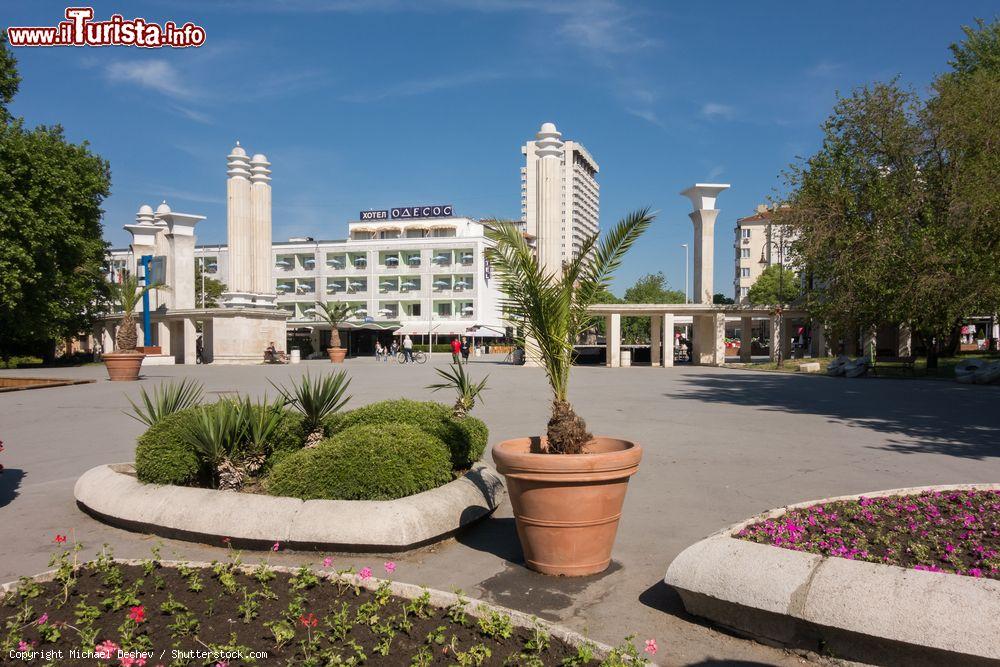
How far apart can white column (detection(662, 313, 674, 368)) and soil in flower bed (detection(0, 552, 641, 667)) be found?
3327 centimetres

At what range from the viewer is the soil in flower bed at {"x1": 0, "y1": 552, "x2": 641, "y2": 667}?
3.22 m

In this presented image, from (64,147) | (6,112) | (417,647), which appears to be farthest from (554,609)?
(64,147)

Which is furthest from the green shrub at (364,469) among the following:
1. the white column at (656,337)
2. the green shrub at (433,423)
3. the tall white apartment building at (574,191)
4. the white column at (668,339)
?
the tall white apartment building at (574,191)

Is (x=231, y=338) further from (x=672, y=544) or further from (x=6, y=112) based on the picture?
(x=672, y=544)

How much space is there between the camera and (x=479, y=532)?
5785 millimetres

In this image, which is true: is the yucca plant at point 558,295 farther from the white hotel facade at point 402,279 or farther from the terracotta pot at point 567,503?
the white hotel facade at point 402,279

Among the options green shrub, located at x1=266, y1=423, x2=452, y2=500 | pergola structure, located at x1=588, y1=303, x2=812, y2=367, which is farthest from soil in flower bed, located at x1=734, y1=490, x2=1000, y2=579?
pergola structure, located at x1=588, y1=303, x2=812, y2=367

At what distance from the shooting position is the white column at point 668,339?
118 ft

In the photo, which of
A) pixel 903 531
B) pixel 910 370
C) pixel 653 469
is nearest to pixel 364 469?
pixel 903 531

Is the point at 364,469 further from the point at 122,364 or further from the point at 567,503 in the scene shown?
the point at 122,364

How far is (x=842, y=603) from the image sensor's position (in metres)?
3.33

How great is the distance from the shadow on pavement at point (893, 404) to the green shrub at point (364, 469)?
7.30 meters

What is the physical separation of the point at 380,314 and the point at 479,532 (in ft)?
237

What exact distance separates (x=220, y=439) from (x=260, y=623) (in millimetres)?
2620
